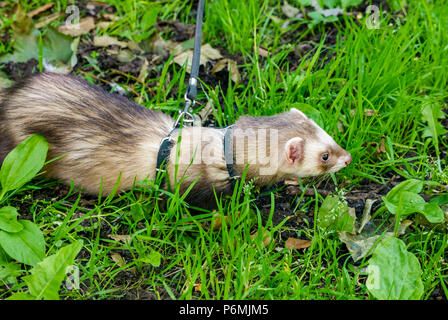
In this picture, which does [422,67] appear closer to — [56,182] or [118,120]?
[118,120]

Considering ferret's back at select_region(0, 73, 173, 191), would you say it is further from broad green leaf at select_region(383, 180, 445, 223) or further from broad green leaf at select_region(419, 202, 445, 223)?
broad green leaf at select_region(419, 202, 445, 223)

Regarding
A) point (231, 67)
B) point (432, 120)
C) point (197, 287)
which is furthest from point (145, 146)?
point (432, 120)

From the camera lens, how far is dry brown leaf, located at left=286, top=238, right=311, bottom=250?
102 inches

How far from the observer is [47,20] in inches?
159

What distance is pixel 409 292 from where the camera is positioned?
7.15 feet

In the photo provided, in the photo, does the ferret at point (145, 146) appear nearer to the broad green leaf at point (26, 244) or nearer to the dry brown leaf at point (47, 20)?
the broad green leaf at point (26, 244)

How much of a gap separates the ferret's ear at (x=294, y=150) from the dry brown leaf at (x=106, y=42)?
72.9 inches

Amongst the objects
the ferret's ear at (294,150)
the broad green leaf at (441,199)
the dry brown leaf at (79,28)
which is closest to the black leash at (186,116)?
the ferret's ear at (294,150)

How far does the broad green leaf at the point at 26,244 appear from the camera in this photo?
2.31 meters

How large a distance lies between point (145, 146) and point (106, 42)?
1447mm

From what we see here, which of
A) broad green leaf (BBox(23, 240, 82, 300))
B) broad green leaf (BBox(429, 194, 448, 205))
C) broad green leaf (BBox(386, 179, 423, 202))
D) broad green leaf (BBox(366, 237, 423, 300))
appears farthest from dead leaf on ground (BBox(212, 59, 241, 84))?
broad green leaf (BBox(23, 240, 82, 300))

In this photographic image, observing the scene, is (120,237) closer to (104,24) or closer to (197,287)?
(197,287)

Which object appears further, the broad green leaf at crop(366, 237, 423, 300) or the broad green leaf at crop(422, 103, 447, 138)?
the broad green leaf at crop(422, 103, 447, 138)

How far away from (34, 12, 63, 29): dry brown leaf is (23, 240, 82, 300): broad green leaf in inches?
94.5
